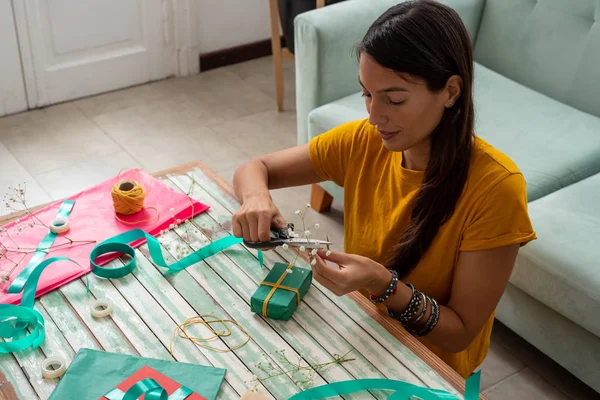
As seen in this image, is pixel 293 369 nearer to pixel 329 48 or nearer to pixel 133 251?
pixel 133 251

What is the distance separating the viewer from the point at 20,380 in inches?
51.1

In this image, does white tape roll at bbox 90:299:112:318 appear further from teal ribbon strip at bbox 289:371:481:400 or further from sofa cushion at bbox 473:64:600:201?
sofa cushion at bbox 473:64:600:201

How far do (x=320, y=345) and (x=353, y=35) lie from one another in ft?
4.97

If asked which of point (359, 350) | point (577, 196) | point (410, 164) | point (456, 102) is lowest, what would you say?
point (577, 196)

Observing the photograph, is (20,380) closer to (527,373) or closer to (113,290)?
(113,290)

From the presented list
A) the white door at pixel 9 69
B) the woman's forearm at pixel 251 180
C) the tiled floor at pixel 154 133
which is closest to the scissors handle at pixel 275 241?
the woman's forearm at pixel 251 180

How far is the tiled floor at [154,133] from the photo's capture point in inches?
119

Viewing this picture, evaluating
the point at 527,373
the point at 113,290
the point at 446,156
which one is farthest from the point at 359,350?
the point at 527,373

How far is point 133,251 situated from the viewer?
160 cm

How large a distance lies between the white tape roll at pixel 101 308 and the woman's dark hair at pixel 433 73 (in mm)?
604

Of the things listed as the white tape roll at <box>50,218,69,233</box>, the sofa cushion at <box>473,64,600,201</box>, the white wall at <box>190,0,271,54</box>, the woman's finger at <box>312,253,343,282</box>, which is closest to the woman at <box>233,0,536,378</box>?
the woman's finger at <box>312,253,343,282</box>

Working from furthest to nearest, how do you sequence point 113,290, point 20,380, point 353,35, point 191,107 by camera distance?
point 191,107
point 353,35
point 113,290
point 20,380

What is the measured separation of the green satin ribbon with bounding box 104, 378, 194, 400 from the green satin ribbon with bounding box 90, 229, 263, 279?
34 cm

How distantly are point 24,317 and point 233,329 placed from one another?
0.41m
